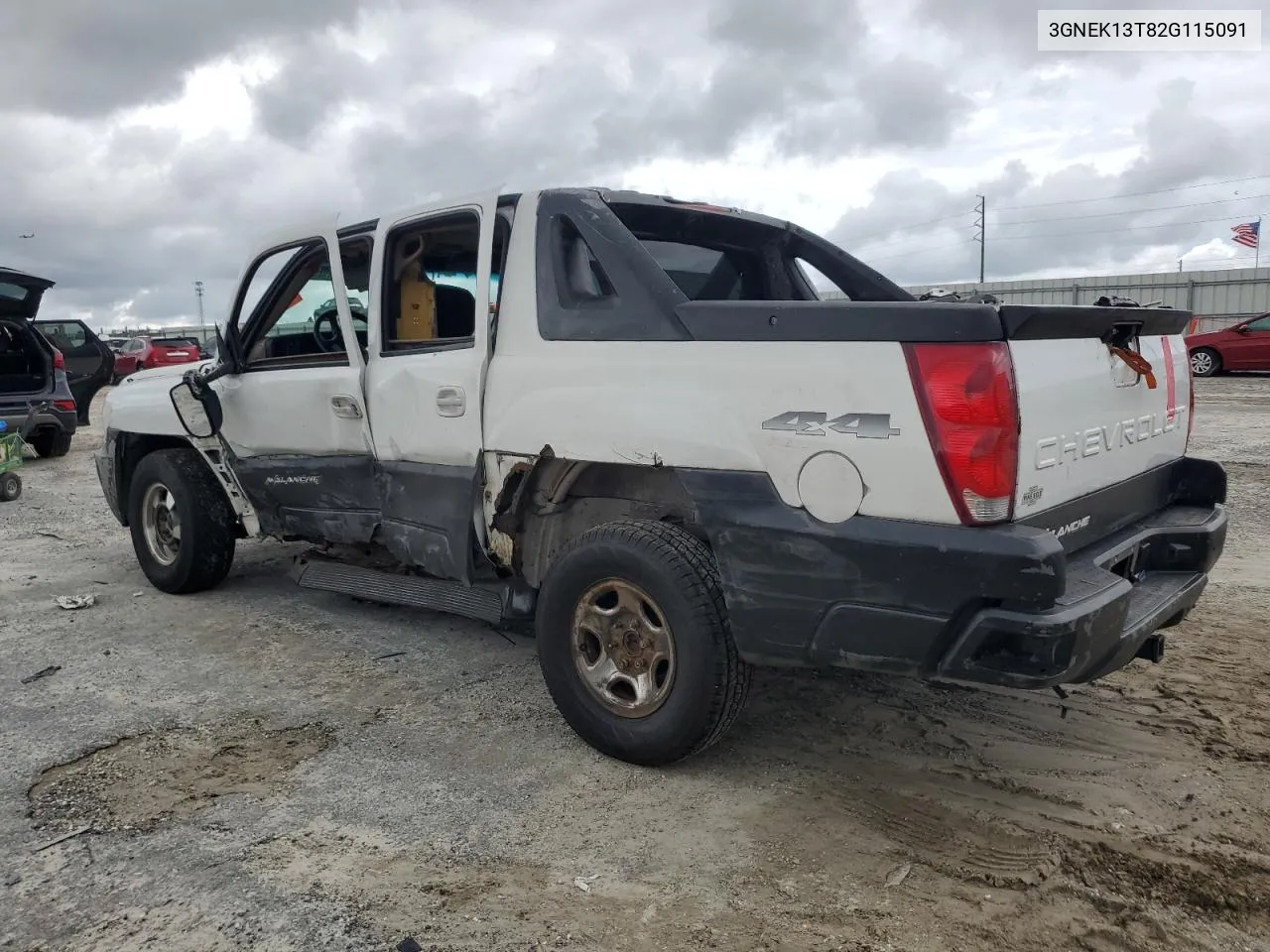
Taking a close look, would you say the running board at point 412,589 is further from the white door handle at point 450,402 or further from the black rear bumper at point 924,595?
the black rear bumper at point 924,595

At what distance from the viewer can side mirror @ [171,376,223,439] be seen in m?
Result: 4.98

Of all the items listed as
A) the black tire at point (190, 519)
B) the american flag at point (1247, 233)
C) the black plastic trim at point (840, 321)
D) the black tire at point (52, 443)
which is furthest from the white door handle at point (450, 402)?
the american flag at point (1247, 233)

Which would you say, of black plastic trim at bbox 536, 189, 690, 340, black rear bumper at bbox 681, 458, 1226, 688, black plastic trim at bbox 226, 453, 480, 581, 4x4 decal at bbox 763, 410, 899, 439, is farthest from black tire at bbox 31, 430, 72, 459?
A: 4x4 decal at bbox 763, 410, 899, 439

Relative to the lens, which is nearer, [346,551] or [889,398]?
[889,398]

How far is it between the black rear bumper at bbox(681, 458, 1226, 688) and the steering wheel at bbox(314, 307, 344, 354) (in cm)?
229

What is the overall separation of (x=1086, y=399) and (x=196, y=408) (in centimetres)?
423

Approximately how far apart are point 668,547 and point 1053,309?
133cm

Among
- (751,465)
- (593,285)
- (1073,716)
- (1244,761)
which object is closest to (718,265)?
(593,285)

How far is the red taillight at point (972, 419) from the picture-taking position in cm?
253

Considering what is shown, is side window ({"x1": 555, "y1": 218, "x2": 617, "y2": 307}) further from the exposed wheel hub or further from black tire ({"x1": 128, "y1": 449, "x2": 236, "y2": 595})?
black tire ({"x1": 128, "y1": 449, "x2": 236, "y2": 595})

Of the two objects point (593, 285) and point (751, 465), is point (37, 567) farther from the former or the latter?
point (751, 465)

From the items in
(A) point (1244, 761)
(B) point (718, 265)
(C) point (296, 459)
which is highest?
(B) point (718, 265)

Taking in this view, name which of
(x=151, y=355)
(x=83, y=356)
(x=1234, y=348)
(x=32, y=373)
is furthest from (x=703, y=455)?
(x=151, y=355)

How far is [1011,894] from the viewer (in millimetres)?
2521
